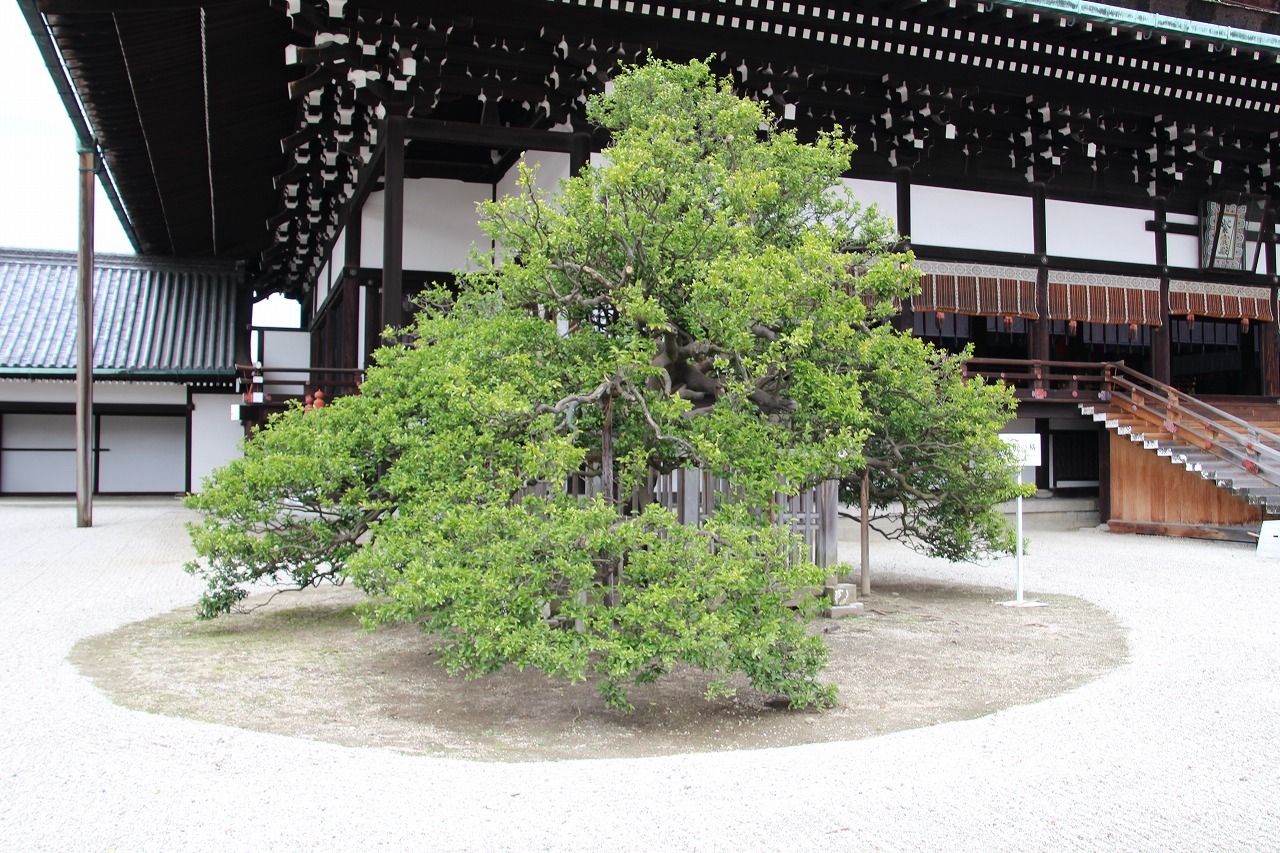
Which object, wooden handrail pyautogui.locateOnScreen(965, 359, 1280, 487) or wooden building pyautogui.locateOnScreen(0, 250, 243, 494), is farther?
wooden building pyautogui.locateOnScreen(0, 250, 243, 494)

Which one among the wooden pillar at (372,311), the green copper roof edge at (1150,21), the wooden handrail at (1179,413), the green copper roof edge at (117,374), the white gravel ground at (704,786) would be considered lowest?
the white gravel ground at (704,786)

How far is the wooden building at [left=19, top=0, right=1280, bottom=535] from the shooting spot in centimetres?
1142

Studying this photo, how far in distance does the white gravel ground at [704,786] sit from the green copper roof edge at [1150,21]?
8.48m

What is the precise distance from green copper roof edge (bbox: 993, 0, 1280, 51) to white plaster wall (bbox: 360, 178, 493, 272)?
7.50m

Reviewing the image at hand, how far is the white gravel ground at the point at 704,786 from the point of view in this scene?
11.7ft

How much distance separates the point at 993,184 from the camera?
15195 millimetres

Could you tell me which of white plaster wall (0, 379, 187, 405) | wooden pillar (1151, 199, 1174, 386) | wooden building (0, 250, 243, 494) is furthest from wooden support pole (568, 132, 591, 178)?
white plaster wall (0, 379, 187, 405)

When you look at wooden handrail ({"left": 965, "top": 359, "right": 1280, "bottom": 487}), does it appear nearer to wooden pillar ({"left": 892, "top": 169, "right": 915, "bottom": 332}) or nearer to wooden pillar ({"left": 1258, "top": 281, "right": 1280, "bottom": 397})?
wooden pillar ({"left": 1258, "top": 281, "right": 1280, "bottom": 397})

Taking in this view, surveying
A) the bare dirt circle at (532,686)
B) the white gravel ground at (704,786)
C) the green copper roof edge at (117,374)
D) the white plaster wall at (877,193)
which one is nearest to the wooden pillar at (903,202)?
the white plaster wall at (877,193)

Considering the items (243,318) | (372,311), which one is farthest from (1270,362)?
(243,318)

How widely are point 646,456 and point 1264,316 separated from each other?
15.6m

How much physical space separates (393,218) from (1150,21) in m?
9.42

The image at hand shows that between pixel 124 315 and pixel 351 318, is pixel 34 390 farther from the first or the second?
pixel 351 318

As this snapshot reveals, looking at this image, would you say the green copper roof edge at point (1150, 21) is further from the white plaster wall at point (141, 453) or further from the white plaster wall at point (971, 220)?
the white plaster wall at point (141, 453)
